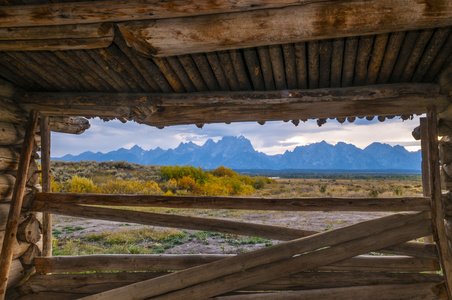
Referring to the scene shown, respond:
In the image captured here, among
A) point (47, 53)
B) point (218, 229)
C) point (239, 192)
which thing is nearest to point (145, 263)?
point (218, 229)

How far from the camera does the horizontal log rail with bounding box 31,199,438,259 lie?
3.25m

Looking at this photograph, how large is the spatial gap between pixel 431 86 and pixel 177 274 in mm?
3510

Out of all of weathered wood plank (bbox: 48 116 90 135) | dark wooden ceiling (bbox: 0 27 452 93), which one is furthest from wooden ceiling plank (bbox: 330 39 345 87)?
weathered wood plank (bbox: 48 116 90 135)

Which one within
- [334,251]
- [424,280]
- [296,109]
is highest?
[296,109]

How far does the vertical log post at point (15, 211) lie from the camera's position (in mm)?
3100

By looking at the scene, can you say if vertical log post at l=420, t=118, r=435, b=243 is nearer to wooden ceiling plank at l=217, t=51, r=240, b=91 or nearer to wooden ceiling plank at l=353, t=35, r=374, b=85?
wooden ceiling plank at l=353, t=35, r=374, b=85

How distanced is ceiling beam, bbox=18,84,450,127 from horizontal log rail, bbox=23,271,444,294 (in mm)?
1914

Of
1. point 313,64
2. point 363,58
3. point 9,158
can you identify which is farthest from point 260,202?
point 9,158

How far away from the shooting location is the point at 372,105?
3.30 m

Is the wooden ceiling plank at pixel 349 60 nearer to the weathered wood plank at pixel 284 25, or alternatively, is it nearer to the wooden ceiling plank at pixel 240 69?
the weathered wood plank at pixel 284 25

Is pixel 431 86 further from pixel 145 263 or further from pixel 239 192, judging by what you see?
pixel 239 192

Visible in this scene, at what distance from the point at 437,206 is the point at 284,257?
5.73ft

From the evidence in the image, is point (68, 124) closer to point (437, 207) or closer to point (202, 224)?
point (202, 224)

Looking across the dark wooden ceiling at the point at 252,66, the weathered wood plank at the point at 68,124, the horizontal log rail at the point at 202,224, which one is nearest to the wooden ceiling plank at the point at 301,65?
the dark wooden ceiling at the point at 252,66
